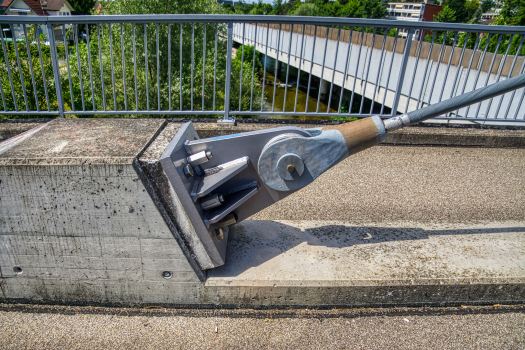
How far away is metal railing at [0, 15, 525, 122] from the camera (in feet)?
15.0

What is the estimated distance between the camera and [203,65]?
4.76 meters

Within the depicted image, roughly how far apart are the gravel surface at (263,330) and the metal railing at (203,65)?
2.42m

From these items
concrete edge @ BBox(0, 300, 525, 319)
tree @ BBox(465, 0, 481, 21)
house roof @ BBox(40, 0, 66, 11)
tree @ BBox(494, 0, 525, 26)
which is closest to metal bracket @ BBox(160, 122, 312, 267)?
concrete edge @ BBox(0, 300, 525, 319)

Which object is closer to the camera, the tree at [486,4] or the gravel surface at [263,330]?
the gravel surface at [263,330]

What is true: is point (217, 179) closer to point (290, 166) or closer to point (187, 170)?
point (187, 170)

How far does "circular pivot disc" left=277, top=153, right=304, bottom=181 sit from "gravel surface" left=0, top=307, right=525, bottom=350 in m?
0.92

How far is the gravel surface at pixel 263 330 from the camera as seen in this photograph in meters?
2.26

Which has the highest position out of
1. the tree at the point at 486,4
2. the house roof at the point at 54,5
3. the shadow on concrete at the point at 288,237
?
the tree at the point at 486,4

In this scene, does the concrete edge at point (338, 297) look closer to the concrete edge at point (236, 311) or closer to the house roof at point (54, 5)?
the concrete edge at point (236, 311)

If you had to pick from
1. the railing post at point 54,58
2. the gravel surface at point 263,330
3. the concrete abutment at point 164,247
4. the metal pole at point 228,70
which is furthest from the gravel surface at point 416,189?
the railing post at point 54,58

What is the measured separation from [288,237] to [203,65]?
2.77 m

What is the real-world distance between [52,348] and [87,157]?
114cm

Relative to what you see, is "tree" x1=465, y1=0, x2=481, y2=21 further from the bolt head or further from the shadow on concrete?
the bolt head

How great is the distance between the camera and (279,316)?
247cm
